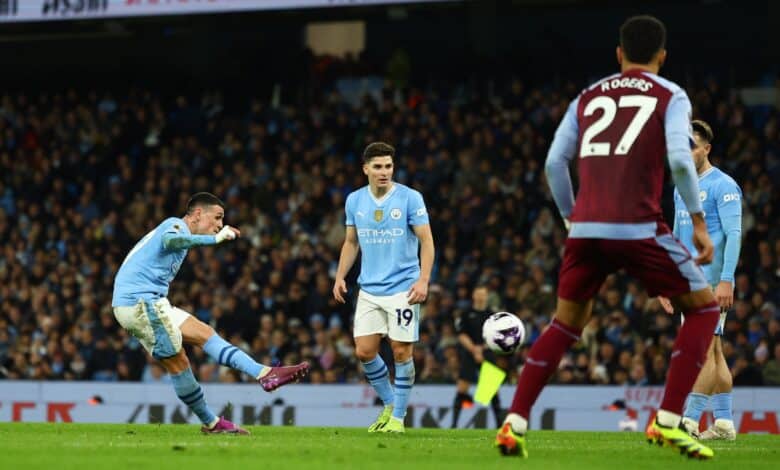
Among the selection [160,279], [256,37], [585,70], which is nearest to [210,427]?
[160,279]

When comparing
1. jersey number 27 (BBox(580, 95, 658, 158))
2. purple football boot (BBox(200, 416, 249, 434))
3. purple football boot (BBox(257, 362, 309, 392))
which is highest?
jersey number 27 (BBox(580, 95, 658, 158))

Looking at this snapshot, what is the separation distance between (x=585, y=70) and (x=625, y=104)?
723 inches

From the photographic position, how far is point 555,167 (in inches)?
301

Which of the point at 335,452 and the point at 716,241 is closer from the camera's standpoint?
the point at 335,452

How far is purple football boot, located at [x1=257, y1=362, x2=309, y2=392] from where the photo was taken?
10.3 m

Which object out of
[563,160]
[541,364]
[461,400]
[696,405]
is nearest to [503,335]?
[696,405]

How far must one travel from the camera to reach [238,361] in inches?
416

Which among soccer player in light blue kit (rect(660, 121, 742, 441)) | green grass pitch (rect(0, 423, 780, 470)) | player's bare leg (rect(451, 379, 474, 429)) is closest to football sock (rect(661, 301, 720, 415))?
green grass pitch (rect(0, 423, 780, 470))

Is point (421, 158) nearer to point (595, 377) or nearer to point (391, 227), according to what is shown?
point (595, 377)

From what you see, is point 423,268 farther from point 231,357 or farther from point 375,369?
point 231,357

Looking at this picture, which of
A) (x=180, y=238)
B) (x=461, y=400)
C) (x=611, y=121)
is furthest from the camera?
(x=461, y=400)

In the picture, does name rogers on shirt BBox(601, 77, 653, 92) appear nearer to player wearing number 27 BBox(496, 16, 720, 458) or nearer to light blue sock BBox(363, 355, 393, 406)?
player wearing number 27 BBox(496, 16, 720, 458)

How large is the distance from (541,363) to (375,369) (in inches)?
154

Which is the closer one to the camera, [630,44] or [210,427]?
[630,44]
